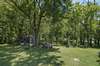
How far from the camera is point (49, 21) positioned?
20.2 meters

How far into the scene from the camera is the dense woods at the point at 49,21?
57.9 feet

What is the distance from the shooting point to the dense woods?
1764 centimetres

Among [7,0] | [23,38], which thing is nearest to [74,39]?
[23,38]

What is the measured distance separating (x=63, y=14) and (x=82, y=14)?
8.99 metres

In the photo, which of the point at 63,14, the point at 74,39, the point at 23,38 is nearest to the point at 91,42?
the point at 74,39

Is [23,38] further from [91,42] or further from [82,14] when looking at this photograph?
[91,42]

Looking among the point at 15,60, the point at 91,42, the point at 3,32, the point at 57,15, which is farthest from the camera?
the point at 91,42

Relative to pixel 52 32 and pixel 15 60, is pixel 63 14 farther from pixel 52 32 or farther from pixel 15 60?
pixel 52 32

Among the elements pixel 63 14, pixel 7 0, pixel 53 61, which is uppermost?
pixel 7 0

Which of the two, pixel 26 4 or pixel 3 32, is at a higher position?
pixel 26 4

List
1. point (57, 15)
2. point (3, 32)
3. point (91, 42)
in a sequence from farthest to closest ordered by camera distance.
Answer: point (91, 42) → point (3, 32) → point (57, 15)

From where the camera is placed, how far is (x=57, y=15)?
17.3m

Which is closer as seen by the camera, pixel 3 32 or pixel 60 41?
pixel 3 32

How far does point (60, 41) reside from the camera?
3197 centimetres
